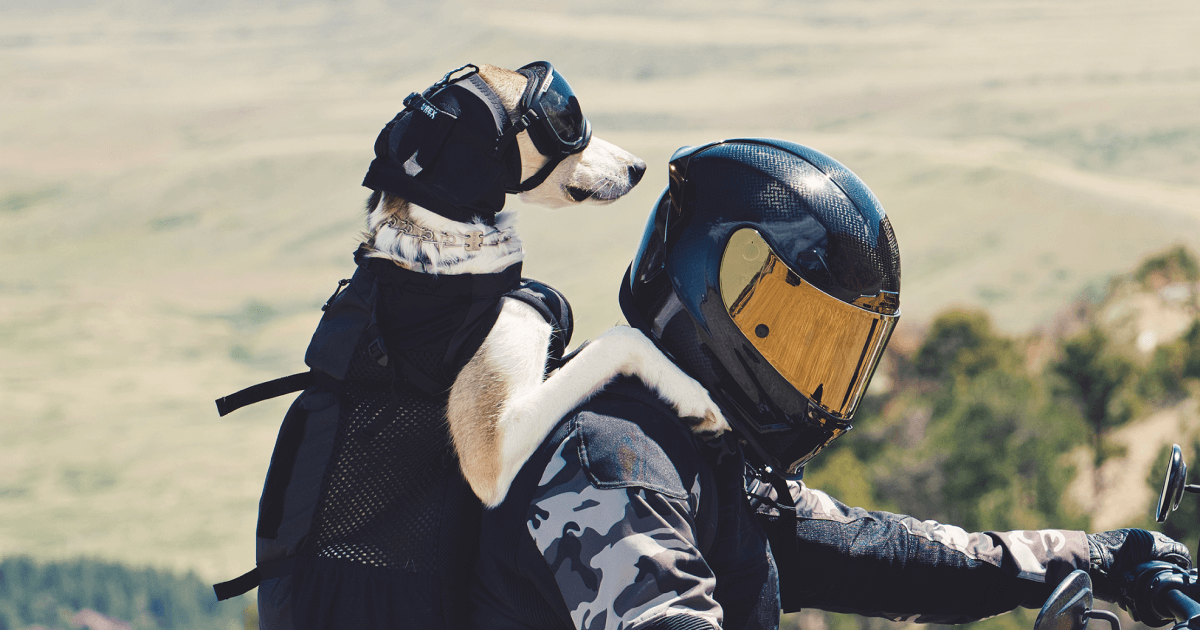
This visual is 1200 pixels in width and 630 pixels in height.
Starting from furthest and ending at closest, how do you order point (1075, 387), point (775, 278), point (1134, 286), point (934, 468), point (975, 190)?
point (975, 190), point (1134, 286), point (1075, 387), point (934, 468), point (775, 278)

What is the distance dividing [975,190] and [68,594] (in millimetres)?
85998

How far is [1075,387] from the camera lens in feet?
88.8

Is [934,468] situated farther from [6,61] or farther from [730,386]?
[6,61]

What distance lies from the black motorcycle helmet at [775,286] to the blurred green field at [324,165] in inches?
2792

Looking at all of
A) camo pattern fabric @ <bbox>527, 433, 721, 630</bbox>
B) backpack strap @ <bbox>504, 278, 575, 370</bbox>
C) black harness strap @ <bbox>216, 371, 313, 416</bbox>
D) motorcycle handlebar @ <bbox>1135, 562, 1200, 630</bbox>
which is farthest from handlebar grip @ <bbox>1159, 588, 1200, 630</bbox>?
black harness strap @ <bbox>216, 371, 313, 416</bbox>

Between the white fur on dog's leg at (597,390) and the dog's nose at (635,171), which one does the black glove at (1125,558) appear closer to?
the white fur on dog's leg at (597,390)

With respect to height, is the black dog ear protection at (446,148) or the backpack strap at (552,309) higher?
the black dog ear protection at (446,148)

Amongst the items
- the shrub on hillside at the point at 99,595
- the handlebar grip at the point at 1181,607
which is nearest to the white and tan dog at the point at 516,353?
the handlebar grip at the point at 1181,607

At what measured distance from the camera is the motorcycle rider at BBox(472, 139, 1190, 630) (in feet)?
5.61

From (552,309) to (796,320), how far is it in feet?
4.32

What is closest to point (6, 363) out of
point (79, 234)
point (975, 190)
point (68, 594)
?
point (79, 234)

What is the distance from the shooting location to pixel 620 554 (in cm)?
167

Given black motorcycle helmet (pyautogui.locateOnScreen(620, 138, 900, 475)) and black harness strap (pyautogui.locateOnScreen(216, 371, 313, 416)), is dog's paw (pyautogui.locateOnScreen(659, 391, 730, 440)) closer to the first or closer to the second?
black motorcycle helmet (pyautogui.locateOnScreen(620, 138, 900, 475))

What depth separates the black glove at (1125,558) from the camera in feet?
7.55
